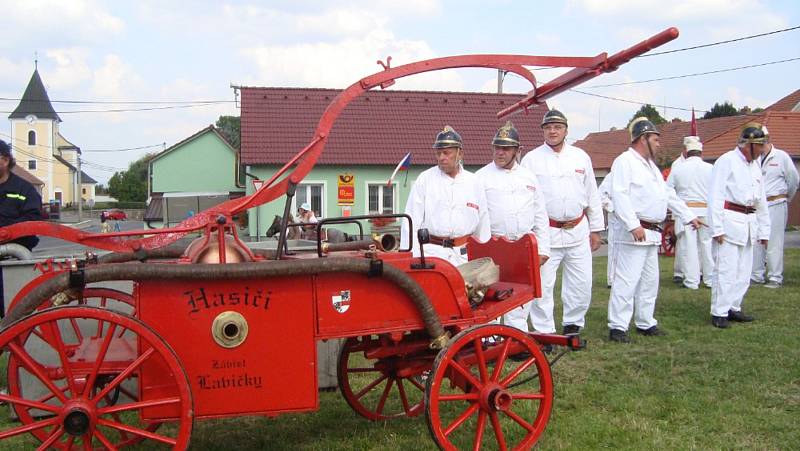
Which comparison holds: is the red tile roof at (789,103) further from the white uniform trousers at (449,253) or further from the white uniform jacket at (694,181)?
the white uniform trousers at (449,253)

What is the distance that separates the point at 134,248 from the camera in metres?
4.28

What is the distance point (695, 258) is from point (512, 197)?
5403mm

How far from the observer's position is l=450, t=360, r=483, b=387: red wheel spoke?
161 inches

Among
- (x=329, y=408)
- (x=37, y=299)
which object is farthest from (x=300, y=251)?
(x=37, y=299)

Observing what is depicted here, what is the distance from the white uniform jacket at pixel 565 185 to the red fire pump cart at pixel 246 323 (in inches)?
84.3

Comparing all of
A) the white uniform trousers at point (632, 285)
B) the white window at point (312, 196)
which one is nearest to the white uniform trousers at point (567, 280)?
the white uniform trousers at point (632, 285)

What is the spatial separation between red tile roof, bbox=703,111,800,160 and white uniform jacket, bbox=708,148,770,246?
84.0 feet

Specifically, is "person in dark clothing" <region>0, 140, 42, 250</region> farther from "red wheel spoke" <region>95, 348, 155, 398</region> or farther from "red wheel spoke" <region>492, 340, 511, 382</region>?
"red wheel spoke" <region>492, 340, 511, 382</region>

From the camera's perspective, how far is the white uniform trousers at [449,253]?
19.3ft

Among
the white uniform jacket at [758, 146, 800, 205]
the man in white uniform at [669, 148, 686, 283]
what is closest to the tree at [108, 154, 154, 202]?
the man in white uniform at [669, 148, 686, 283]

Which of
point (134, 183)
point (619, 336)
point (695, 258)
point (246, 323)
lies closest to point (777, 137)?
Answer: point (695, 258)

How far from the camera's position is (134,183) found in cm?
10375

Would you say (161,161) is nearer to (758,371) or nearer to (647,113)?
(758,371)

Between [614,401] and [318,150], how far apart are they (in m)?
2.69
